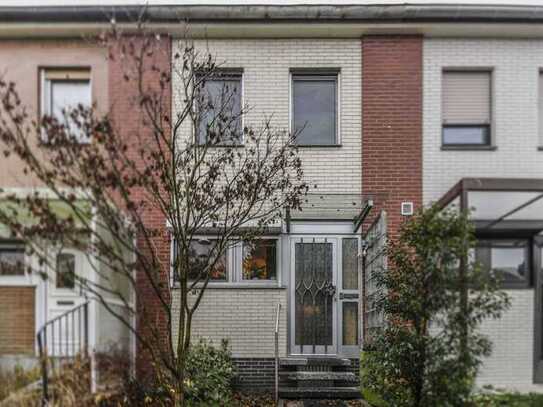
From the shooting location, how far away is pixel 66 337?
6.03 meters

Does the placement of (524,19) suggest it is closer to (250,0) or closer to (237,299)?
(250,0)

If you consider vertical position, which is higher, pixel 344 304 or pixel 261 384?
pixel 344 304

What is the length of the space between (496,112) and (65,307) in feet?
24.1

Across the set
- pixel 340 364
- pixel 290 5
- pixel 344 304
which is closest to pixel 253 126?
pixel 290 5

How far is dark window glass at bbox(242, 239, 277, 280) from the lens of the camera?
24.3 ft

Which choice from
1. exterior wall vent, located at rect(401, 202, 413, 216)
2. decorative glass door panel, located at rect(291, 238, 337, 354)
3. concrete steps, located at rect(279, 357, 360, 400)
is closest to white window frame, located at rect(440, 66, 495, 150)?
exterior wall vent, located at rect(401, 202, 413, 216)

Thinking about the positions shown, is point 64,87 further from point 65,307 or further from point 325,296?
point 325,296

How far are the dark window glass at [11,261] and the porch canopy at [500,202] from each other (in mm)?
5854

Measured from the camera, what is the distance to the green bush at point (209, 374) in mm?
6082

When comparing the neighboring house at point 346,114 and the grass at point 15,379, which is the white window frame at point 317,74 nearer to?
the neighboring house at point 346,114

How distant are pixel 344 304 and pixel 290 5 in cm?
493

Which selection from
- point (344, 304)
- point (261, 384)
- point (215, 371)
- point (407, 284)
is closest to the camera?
point (407, 284)

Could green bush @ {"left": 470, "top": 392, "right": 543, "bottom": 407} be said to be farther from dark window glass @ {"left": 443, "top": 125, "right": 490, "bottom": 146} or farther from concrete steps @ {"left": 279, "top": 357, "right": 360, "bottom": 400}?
dark window glass @ {"left": 443, "top": 125, "right": 490, "bottom": 146}

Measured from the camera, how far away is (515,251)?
6.82 m
